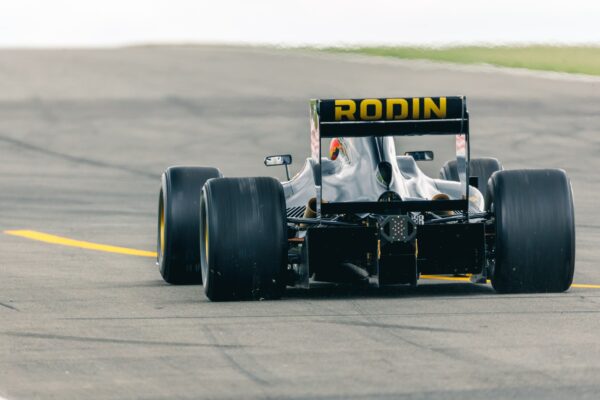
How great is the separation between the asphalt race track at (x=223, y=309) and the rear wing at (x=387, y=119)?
1.06 metres

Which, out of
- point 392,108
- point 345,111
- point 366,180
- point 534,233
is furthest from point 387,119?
point 534,233

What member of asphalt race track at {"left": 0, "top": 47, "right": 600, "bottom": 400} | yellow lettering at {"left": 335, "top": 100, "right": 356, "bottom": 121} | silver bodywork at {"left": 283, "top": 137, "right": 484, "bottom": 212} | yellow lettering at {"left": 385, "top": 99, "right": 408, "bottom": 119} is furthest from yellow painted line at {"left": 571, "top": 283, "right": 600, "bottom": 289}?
yellow lettering at {"left": 335, "top": 100, "right": 356, "bottom": 121}

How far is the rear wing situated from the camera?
11859 mm

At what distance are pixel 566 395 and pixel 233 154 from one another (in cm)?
2168

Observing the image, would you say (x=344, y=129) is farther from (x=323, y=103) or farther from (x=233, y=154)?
(x=233, y=154)

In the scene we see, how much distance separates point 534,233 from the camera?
38.7 feet

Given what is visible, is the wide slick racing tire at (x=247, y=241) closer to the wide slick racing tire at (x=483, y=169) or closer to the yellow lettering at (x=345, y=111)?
the yellow lettering at (x=345, y=111)

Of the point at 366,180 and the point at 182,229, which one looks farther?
the point at 182,229

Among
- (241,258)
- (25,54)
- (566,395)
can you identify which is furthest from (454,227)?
(25,54)

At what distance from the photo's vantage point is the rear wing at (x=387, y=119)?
1186 cm

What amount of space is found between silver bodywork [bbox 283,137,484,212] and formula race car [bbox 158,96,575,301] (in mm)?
430

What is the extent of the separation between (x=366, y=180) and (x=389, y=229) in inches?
50.9

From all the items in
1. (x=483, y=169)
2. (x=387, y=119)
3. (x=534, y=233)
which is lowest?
(x=534, y=233)

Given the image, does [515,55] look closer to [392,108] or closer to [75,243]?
[75,243]
